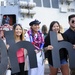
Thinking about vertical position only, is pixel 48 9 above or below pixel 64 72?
above

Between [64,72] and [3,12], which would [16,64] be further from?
[3,12]

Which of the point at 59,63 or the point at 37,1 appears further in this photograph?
the point at 37,1

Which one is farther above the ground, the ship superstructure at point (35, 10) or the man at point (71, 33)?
the ship superstructure at point (35, 10)

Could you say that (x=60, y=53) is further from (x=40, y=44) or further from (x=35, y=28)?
(x=35, y=28)

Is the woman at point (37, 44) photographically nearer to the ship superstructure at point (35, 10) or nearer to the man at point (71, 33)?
the man at point (71, 33)

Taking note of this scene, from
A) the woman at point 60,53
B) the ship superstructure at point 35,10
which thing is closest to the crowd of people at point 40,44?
the woman at point 60,53

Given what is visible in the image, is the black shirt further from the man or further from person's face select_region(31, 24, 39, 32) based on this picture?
person's face select_region(31, 24, 39, 32)

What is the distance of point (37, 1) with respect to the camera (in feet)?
65.0

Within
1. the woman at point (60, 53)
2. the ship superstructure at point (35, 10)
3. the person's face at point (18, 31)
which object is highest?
the ship superstructure at point (35, 10)

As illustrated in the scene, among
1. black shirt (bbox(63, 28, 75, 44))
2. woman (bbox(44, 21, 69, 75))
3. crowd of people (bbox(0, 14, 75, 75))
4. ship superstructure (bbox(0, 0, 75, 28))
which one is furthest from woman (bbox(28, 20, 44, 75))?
ship superstructure (bbox(0, 0, 75, 28))

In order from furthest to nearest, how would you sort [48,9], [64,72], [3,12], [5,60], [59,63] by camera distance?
[48,9] → [3,12] → [64,72] → [59,63] → [5,60]

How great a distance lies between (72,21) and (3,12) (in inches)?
519

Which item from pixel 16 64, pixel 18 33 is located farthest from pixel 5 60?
pixel 18 33

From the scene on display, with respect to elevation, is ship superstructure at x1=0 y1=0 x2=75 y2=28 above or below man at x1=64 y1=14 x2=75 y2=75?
above
